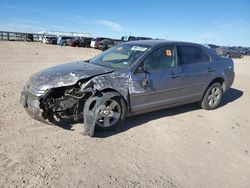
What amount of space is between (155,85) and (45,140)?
226cm

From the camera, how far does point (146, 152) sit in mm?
4160

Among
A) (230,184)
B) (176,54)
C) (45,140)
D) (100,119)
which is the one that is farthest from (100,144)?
(176,54)

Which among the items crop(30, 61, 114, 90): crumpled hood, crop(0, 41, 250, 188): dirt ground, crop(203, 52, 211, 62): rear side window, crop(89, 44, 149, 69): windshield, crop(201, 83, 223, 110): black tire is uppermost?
crop(203, 52, 211, 62): rear side window

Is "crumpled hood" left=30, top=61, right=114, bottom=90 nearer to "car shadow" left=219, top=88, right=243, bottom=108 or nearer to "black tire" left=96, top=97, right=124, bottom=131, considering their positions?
"black tire" left=96, top=97, right=124, bottom=131

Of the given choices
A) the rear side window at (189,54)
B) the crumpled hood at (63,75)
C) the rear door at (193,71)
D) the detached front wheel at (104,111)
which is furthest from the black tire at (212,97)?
the crumpled hood at (63,75)

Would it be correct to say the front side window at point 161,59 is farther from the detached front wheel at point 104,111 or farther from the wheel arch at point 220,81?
the wheel arch at point 220,81

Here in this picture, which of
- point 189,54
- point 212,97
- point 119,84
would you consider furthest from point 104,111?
point 212,97

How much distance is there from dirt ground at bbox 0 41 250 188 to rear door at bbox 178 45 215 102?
0.61m

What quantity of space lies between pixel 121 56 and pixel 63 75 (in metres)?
1.44

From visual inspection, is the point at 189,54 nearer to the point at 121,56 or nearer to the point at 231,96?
the point at 121,56

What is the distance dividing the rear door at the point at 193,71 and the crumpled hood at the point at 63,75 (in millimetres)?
1750

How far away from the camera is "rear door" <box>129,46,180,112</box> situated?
4915 mm

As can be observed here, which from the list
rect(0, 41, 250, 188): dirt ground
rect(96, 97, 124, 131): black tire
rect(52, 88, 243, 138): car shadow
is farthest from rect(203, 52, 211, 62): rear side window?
rect(96, 97, 124, 131): black tire

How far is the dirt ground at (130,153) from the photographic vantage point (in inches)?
133
